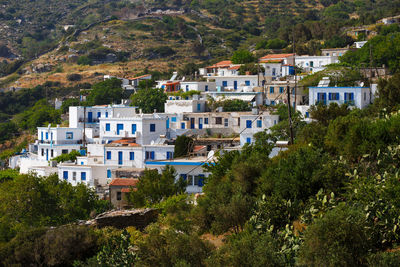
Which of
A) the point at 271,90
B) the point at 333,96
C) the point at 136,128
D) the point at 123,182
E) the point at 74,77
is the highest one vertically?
the point at 74,77

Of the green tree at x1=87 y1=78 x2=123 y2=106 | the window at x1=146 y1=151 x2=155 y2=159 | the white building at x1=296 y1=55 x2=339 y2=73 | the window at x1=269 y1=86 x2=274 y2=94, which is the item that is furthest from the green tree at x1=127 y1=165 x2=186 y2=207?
the green tree at x1=87 y1=78 x2=123 y2=106

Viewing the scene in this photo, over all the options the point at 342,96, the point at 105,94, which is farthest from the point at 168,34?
the point at 342,96

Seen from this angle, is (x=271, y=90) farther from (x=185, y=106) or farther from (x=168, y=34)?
(x=168, y=34)

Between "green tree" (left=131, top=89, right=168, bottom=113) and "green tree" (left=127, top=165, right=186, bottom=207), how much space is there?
24.0m

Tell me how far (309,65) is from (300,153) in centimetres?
4498

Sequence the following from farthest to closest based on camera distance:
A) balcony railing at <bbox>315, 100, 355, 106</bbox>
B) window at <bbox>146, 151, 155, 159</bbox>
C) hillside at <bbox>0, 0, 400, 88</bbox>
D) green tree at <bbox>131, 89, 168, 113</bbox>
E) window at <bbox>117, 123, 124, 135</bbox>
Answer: hillside at <bbox>0, 0, 400, 88</bbox> → green tree at <bbox>131, 89, 168, 113</bbox> → window at <bbox>117, 123, 124, 135</bbox> → window at <bbox>146, 151, 155, 159</bbox> → balcony railing at <bbox>315, 100, 355, 106</bbox>

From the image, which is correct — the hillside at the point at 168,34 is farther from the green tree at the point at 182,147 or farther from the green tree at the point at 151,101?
the green tree at the point at 182,147

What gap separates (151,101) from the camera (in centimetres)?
5638

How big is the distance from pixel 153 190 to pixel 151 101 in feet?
86.1

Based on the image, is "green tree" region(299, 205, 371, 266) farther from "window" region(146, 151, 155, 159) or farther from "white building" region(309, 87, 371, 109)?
"window" region(146, 151, 155, 159)

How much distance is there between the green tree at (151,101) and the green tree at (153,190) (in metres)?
24.0

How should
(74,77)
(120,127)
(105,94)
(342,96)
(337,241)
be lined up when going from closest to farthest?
(337,241) → (342,96) → (120,127) → (105,94) → (74,77)

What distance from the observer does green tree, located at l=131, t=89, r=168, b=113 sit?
55.9 meters

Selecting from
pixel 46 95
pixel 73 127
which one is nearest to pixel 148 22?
pixel 46 95
